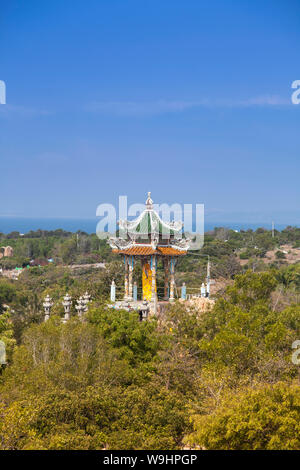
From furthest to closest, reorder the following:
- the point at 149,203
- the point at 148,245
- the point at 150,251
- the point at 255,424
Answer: the point at 149,203
the point at 148,245
the point at 150,251
the point at 255,424

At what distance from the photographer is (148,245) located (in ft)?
78.8

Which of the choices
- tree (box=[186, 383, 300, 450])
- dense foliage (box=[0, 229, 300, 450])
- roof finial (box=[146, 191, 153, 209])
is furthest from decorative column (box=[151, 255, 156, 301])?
tree (box=[186, 383, 300, 450])

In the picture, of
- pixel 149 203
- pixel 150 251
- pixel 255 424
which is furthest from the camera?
pixel 149 203

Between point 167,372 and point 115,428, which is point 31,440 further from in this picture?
point 167,372

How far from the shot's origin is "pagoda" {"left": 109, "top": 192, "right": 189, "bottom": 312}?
2395 centimetres

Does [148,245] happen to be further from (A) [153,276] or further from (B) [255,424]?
(B) [255,424]

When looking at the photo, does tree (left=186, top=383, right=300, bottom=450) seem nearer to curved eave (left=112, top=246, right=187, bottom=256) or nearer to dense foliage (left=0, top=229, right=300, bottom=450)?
dense foliage (left=0, top=229, right=300, bottom=450)

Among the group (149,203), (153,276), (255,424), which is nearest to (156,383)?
(255,424)

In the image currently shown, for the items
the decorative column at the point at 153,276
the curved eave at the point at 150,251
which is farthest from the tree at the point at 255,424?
the curved eave at the point at 150,251

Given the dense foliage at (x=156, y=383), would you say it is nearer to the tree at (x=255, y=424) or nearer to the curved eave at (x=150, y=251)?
the tree at (x=255, y=424)

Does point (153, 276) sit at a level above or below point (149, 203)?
below

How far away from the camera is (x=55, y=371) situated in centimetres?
1369

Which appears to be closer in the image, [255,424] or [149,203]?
[255,424]

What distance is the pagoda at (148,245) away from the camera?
23953mm
